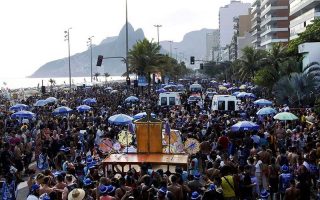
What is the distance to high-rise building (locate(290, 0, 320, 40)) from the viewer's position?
6038 cm

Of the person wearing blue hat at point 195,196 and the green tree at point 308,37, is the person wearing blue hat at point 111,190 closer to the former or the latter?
the person wearing blue hat at point 195,196

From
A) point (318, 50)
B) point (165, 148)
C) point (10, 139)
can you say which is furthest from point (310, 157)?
point (318, 50)

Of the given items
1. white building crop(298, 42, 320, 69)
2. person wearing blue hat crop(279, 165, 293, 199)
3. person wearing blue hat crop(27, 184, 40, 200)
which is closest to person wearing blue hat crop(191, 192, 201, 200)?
person wearing blue hat crop(279, 165, 293, 199)

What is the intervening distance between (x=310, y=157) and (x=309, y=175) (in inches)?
38.4

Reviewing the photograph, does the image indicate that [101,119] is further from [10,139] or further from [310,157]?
[310,157]

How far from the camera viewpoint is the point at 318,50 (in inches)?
1612

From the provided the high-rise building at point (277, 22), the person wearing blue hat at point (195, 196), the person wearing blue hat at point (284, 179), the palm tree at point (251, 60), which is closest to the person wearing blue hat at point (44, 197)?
the person wearing blue hat at point (195, 196)

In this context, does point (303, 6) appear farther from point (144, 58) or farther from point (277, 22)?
point (277, 22)

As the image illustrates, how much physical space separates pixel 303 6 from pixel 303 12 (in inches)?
179

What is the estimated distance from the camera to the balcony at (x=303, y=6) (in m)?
61.4

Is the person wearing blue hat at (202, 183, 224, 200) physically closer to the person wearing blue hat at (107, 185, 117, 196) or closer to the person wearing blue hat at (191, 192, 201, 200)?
the person wearing blue hat at (191, 192, 201, 200)

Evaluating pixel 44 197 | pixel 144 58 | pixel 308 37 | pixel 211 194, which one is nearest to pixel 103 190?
pixel 44 197

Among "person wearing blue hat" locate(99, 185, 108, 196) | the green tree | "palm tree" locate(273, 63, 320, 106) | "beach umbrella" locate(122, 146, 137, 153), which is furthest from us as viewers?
the green tree

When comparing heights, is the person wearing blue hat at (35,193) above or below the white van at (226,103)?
below
